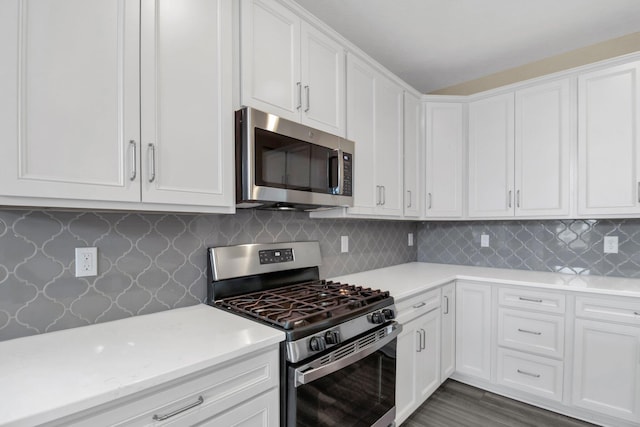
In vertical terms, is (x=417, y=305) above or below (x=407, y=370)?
above

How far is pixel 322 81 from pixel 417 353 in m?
1.77

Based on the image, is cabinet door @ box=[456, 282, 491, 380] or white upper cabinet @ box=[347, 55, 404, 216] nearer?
white upper cabinet @ box=[347, 55, 404, 216]

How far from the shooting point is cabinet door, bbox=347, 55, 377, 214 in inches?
83.7

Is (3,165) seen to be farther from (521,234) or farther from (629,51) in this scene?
(629,51)

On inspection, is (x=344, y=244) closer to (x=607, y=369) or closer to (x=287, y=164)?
(x=287, y=164)

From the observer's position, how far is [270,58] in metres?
1.63

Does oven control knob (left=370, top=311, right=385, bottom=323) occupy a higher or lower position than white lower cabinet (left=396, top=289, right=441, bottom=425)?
higher

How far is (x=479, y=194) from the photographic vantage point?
9.32 feet

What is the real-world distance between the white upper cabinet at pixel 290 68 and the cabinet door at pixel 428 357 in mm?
1406

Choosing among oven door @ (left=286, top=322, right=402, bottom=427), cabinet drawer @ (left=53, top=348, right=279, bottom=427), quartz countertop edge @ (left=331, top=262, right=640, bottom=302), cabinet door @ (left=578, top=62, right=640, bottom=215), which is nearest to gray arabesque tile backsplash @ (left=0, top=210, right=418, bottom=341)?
cabinet drawer @ (left=53, top=348, right=279, bottom=427)

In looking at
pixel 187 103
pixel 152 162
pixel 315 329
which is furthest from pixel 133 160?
pixel 315 329

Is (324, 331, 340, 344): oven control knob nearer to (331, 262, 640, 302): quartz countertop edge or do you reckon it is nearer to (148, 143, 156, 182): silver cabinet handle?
(331, 262, 640, 302): quartz countertop edge

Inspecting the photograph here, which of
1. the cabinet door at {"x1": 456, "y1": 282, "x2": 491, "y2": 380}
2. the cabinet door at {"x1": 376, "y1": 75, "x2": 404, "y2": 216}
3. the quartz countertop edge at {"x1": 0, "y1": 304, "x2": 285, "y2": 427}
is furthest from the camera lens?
the cabinet door at {"x1": 456, "y1": 282, "x2": 491, "y2": 380}

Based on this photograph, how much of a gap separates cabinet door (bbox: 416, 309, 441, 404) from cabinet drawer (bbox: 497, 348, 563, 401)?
50cm
